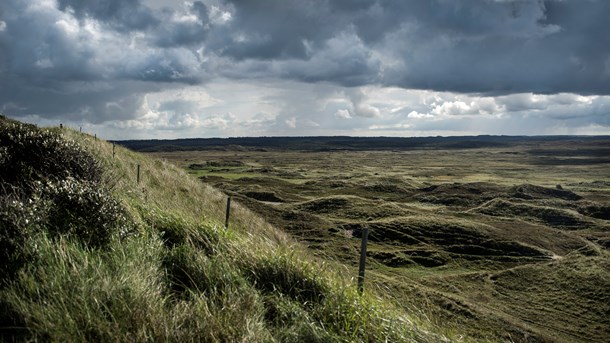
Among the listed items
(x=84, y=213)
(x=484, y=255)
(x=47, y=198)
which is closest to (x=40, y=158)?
(x=47, y=198)

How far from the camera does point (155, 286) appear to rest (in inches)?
271

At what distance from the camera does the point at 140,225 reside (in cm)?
947

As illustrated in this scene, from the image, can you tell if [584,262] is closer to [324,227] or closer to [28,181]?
[324,227]

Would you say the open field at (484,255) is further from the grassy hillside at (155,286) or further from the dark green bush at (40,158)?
the dark green bush at (40,158)

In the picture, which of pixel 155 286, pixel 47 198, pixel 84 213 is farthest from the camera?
pixel 47 198

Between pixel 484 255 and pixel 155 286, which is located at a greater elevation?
pixel 155 286

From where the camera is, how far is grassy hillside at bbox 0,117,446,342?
5.61 meters

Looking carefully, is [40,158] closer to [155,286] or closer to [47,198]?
[47,198]

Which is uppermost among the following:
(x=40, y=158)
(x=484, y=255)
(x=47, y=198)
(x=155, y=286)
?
(x=40, y=158)

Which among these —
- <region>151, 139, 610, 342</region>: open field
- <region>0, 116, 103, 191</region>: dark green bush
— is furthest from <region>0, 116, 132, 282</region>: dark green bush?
<region>151, 139, 610, 342</region>: open field

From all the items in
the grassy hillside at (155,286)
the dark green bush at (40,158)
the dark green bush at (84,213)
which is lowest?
the grassy hillside at (155,286)

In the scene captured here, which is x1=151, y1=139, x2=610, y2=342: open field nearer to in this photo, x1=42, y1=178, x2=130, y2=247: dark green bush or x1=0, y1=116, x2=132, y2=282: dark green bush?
x1=42, y1=178, x2=130, y2=247: dark green bush

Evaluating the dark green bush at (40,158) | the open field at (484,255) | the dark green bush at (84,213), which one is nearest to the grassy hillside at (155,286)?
the dark green bush at (84,213)

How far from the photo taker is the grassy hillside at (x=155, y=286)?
561 centimetres
